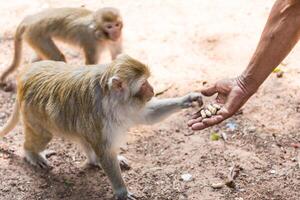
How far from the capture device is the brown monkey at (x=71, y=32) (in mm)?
6602

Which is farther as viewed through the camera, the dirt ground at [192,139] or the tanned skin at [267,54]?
the dirt ground at [192,139]

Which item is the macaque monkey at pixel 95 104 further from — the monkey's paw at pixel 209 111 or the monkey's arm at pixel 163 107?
the monkey's paw at pixel 209 111

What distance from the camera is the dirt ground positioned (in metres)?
5.38

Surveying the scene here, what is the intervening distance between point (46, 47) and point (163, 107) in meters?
2.19

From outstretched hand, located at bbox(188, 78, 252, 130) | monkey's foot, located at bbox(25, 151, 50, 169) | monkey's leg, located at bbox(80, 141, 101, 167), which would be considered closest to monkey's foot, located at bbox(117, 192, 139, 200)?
monkey's leg, located at bbox(80, 141, 101, 167)

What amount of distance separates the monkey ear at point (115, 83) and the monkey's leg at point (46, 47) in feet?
7.00

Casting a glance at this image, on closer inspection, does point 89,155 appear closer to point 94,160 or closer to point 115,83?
point 94,160

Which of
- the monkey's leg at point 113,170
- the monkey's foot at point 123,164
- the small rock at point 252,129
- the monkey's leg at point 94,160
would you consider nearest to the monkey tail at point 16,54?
the monkey's leg at point 94,160

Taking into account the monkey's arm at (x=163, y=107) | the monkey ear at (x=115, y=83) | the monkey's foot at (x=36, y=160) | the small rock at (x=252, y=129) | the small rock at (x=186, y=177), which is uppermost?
the monkey ear at (x=115, y=83)

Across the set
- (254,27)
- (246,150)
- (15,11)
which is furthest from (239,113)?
(15,11)

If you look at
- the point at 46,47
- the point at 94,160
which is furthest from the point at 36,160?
the point at 46,47

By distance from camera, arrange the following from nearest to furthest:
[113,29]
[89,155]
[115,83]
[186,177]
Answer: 1. [115,83]
2. [186,177]
3. [89,155]
4. [113,29]

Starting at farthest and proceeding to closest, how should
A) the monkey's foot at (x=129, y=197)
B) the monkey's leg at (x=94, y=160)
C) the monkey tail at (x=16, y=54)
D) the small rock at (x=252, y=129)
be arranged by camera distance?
the monkey tail at (x=16, y=54) → the small rock at (x=252, y=129) → the monkey's leg at (x=94, y=160) → the monkey's foot at (x=129, y=197)

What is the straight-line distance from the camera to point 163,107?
5.04m
